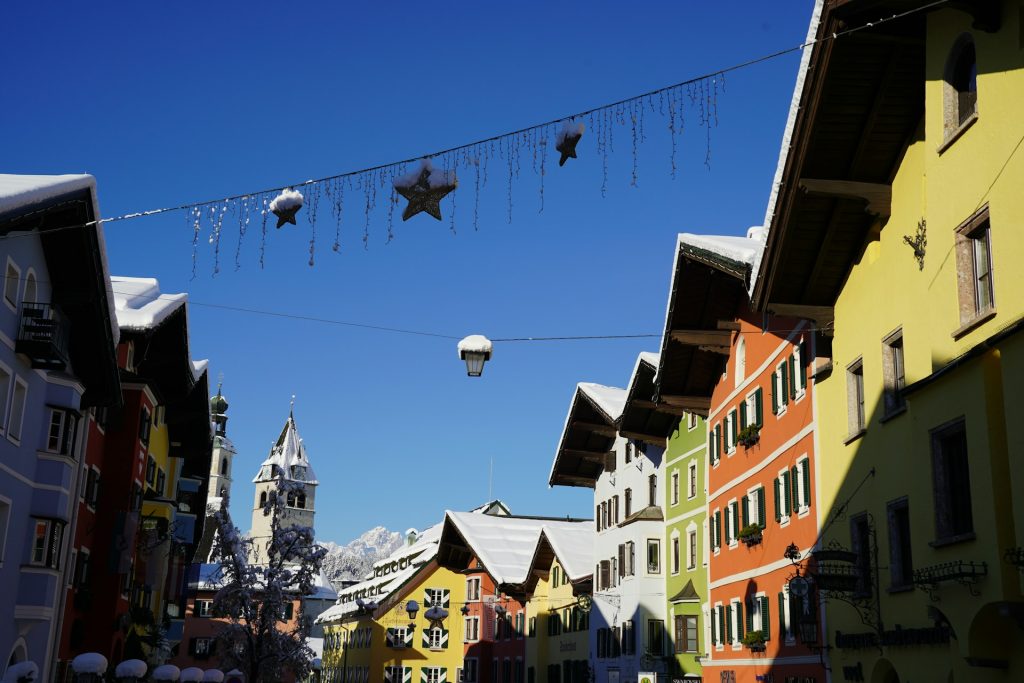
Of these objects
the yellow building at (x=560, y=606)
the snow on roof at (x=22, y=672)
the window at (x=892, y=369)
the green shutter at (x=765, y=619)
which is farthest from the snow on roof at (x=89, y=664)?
the yellow building at (x=560, y=606)

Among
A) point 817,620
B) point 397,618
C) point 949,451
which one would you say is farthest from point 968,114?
point 397,618

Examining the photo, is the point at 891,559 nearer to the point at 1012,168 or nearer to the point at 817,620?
the point at 817,620

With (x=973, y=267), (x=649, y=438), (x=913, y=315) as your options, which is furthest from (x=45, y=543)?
(x=973, y=267)

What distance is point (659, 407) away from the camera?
136ft

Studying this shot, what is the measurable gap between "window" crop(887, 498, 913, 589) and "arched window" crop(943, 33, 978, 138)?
23.6ft

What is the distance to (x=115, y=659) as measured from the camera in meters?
38.8

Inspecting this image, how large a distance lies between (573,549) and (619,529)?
13368mm

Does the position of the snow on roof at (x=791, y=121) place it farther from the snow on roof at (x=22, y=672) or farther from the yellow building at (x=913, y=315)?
the snow on roof at (x=22, y=672)

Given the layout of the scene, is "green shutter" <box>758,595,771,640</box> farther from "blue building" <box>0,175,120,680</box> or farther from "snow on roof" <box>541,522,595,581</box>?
"snow on roof" <box>541,522,595,581</box>

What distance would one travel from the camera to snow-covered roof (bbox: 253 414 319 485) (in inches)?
5807

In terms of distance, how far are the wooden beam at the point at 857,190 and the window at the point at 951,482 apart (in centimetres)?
631

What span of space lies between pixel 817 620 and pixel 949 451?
955cm

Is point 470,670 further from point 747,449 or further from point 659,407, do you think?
point 747,449

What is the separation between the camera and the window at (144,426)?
132 ft
